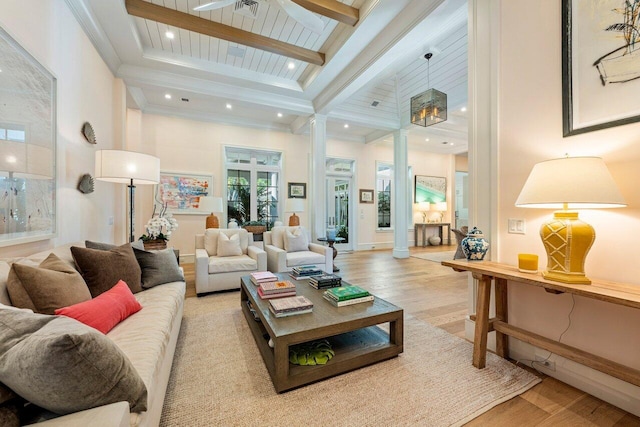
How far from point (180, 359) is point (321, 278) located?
1.25 m

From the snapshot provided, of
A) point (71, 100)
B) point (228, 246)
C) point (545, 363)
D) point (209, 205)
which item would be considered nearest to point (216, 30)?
point (71, 100)

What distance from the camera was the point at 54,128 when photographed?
2.07m

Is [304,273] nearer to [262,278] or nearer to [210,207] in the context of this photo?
[262,278]

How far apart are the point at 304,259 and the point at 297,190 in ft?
8.73

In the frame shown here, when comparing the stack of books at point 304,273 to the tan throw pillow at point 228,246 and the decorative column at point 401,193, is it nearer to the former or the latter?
the tan throw pillow at point 228,246

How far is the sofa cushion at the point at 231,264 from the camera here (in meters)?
3.25

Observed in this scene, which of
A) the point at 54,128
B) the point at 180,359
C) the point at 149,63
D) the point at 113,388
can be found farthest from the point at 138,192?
the point at 113,388

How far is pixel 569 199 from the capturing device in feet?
4.41

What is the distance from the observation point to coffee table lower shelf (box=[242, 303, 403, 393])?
149 cm

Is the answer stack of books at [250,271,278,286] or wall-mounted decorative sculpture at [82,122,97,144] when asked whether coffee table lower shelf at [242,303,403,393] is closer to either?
stack of books at [250,271,278,286]

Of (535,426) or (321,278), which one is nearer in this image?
(535,426)

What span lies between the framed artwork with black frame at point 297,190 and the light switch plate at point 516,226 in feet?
15.4

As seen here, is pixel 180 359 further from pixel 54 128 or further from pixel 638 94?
pixel 638 94

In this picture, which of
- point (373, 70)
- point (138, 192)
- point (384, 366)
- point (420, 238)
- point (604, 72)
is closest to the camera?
point (604, 72)
